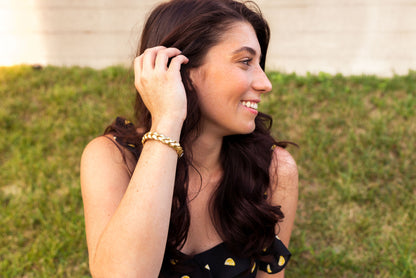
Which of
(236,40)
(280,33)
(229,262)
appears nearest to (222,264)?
(229,262)

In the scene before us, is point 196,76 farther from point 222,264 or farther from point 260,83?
point 222,264

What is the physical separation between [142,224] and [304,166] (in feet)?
8.86

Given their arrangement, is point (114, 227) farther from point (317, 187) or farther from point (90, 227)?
point (317, 187)

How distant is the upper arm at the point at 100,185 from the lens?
211 cm

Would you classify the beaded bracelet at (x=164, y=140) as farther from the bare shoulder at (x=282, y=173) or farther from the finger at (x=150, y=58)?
the bare shoulder at (x=282, y=173)

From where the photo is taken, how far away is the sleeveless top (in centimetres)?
236

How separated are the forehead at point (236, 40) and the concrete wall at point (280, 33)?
339 centimetres

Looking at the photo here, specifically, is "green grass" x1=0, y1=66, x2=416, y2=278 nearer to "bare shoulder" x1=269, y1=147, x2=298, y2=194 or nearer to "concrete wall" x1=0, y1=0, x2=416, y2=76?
"concrete wall" x1=0, y1=0, x2=416, y2=76

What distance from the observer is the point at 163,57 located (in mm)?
2051

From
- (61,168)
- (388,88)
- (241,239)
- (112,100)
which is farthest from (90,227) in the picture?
(388,88)

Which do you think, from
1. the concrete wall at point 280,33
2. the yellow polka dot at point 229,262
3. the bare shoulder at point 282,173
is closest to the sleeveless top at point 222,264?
the yellow polka dot at point 229,262

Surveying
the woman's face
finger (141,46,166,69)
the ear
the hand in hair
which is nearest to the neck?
the woman's face

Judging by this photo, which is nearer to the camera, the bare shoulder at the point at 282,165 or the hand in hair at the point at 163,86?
the hand in hair at the point at 163,86

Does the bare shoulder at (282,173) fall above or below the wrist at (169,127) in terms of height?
below
